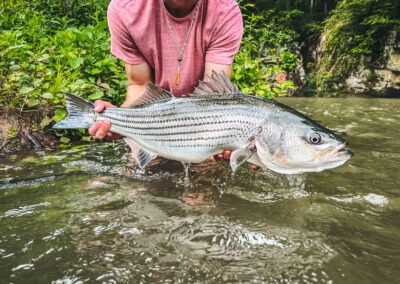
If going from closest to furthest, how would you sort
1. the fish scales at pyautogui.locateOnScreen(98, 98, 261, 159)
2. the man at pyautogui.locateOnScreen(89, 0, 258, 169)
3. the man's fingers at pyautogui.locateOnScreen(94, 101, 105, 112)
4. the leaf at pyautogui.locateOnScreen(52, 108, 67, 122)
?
1. the fish scales at pyautogui.locateOnScreen(98, 98, 261, 159)
2. the man's fingers at pyautogui.locateOnScreen(94, 101, 105, 112)
3. the man at pyautogui.locateOnScreen(89, 0, 258, 169)
4. the leaf at pyautogui.locateOnScreen(52, 108, 67, 122)

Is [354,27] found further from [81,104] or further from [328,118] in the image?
[81,104]

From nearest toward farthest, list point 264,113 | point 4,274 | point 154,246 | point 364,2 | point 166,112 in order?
point 4,274 → point 154,246 → point 264,113 → point 166,112 → point 364,2

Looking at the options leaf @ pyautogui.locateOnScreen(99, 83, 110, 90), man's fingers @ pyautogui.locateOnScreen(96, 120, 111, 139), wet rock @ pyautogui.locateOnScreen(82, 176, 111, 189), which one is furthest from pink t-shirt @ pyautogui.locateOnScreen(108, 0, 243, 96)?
leaf @ pyautogui.locateOnScreen(99, 83, 110, 90)

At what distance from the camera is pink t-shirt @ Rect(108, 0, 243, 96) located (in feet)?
11.4

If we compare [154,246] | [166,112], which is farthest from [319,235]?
[166,112]

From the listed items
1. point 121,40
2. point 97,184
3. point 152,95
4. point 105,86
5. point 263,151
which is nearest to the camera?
point 263,151

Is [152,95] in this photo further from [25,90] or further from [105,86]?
[105,86]

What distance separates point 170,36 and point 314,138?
76.6 inches

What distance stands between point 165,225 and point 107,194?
832mm

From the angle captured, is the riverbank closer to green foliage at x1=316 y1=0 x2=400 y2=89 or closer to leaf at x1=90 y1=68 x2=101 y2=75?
leaf at x1=90 y1=68 x2=101 y2=75

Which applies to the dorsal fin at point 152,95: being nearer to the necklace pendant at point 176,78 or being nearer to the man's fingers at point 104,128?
the man's fingers at point 104,128

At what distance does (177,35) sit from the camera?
3.56 meters

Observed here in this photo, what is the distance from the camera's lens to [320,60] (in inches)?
852

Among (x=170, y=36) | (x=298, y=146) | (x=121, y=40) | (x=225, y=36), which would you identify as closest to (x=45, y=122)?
(x=121, y=40)
